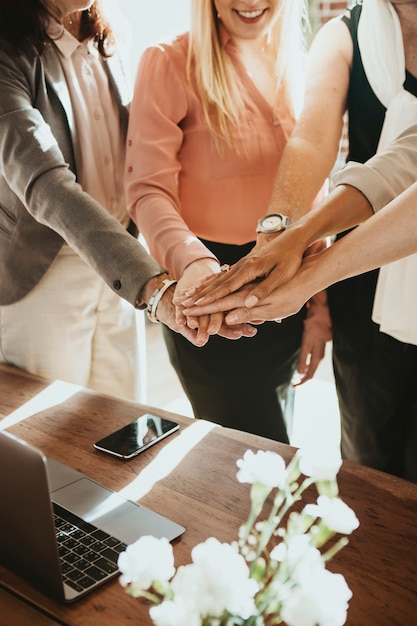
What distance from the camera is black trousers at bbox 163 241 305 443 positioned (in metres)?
1.67

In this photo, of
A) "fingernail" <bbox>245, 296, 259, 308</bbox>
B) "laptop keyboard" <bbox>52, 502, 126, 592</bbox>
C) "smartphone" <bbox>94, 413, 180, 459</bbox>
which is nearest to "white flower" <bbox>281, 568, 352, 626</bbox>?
"laptop keyboard" <bbox>52, 502, 126, 592</bbox>

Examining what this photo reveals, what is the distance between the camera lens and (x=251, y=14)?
1529mm

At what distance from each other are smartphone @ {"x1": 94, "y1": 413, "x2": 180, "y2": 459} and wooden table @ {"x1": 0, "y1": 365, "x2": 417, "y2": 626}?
0.05ft

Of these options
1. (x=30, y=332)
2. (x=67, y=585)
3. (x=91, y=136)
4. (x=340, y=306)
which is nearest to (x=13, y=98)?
(x=91, y=136)

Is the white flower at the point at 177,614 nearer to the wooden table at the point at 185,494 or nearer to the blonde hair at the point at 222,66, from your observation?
the wooden table at the point at 185,494

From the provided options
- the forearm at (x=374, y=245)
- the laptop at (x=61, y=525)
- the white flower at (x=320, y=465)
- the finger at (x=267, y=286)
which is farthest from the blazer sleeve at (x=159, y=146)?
the white flower at (x=320, y=465)

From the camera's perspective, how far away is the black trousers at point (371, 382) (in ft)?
4.93

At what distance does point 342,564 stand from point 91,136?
3.93 ft

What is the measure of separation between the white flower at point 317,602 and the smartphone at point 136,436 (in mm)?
736

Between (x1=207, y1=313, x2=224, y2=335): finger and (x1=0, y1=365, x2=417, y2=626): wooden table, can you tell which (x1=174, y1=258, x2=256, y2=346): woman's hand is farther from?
(x1=0, y1=365, x2=417, y2=626): wooden table

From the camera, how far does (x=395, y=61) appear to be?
4.52 ft

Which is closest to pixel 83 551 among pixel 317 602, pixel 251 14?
pixel 317 602

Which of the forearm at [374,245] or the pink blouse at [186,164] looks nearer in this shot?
the forearm at [374,245]

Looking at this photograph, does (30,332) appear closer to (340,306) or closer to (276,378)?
(276,378)
